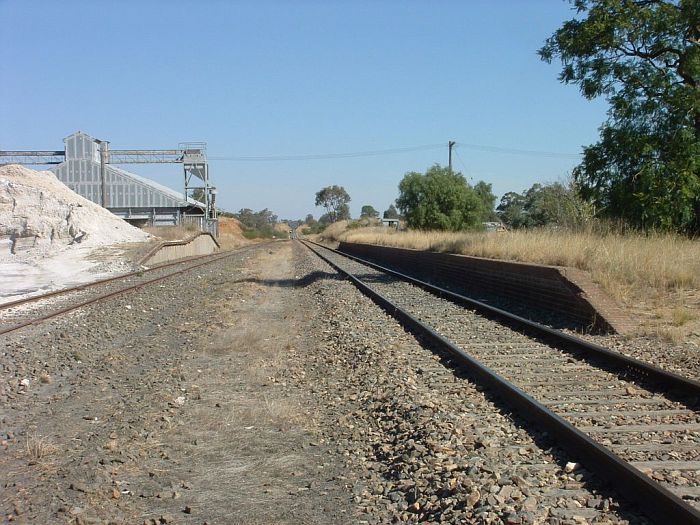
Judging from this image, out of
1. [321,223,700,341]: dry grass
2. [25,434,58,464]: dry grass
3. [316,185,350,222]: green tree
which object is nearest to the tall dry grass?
[321,223,700,341]: dry grass

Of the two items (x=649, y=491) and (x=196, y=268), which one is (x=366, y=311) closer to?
(x=649, y=491)

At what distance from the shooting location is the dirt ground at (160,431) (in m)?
4.59

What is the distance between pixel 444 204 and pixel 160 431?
4841 centimetres

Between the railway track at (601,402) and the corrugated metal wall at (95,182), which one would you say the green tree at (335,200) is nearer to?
the corrugated metal wall at (95,182)

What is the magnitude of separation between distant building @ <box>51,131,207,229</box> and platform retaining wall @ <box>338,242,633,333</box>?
152 feet

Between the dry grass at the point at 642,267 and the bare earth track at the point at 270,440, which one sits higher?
the dry grass at the point at 642,267

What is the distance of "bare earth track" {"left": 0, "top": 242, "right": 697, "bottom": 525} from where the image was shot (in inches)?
173

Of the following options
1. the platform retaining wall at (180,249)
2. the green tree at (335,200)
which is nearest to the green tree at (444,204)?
the platform retaining wall at (180,249)

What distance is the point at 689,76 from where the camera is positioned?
1775cm

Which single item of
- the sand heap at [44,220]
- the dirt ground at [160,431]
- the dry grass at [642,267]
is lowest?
the dirt ground at [160,431]

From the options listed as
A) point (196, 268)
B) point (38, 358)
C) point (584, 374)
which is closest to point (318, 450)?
point (584, 374)

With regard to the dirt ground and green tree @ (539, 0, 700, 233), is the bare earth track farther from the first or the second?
green tree @ (539, 0, 700, 233)

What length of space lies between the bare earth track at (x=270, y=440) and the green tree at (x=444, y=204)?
138 ft

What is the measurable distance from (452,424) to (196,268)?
26.0 metres
